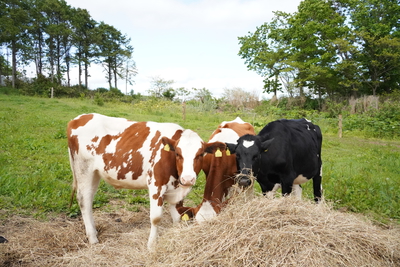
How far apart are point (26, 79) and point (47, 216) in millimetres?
39528

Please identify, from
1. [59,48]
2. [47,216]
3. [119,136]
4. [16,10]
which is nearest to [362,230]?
[119,136]

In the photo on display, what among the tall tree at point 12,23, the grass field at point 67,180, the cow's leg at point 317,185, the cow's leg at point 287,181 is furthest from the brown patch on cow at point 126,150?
the tall tree at point 12,23

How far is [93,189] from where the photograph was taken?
477cm

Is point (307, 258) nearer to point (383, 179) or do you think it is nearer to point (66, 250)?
point (66, 250)

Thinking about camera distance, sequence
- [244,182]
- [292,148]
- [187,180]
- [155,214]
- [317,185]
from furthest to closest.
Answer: [317,185] < [292,148] < [155,214] < [244,182] < [187,180]

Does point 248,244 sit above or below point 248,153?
below

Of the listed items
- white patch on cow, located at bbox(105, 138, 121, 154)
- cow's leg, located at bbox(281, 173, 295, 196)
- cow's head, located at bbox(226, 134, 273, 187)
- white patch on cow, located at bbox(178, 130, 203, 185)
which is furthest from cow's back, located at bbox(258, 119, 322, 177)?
white patch on cow, located at bbox(105, 138, 121, 154)

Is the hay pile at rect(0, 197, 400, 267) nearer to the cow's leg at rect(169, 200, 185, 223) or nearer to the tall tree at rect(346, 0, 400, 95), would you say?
the cow's leg at rect(169, 200, 185, 223)

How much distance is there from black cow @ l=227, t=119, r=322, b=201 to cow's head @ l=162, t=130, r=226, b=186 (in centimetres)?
49

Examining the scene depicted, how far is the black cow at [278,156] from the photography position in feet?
14.1

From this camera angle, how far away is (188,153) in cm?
380

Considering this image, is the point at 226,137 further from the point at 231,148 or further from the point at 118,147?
the point at 118,147

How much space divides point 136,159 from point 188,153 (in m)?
0.93

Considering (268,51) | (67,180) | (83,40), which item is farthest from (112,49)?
(67,180)
